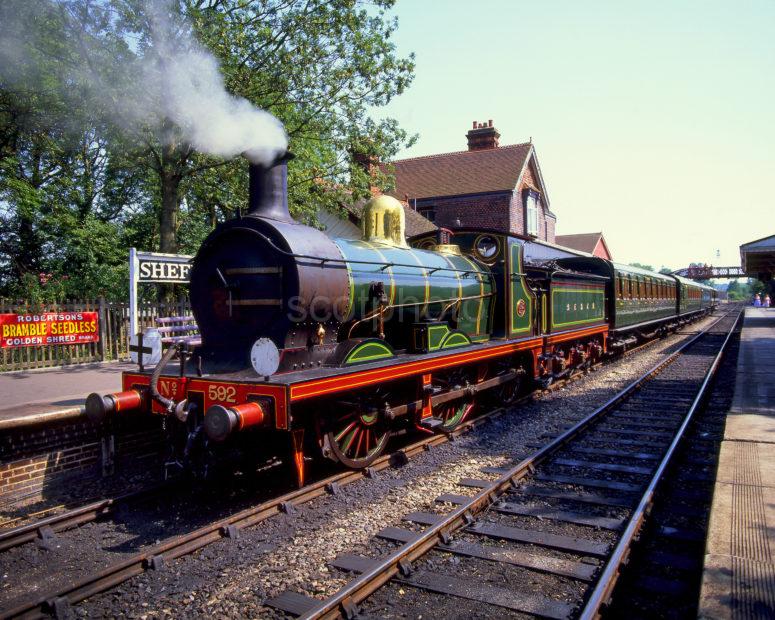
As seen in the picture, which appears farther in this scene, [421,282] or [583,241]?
[583,241]

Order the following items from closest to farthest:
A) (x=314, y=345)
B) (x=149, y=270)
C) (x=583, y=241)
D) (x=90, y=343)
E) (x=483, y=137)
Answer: (x=314, y=345)
(x=149, y=270)
(x=90, y=343)
(x=483, y=137)
(x=583, y=241)

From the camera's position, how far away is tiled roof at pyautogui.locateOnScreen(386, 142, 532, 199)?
28.6 meters

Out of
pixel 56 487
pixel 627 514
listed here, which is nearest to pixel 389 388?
pixel 627 514

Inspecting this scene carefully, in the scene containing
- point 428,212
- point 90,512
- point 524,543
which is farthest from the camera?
point 428,212

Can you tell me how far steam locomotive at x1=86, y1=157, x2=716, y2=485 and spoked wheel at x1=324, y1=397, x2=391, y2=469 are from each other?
15mm

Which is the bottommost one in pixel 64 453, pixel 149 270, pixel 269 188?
pixel 64 453

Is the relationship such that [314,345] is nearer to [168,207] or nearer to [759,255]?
[168,207]

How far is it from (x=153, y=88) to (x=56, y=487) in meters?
7.39

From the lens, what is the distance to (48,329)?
36.2ft

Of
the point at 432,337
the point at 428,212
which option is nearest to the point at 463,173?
the point at 428,212

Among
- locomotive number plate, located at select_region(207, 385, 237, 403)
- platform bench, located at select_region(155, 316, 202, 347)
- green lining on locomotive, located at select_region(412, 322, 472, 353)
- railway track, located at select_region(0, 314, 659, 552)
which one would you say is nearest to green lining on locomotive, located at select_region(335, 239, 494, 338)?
green lining on locomotive, located at select_region(412, 322, 472, 353)

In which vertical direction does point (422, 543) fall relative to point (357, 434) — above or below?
below

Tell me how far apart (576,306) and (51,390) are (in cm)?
970

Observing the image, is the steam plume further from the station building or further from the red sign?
the station building
